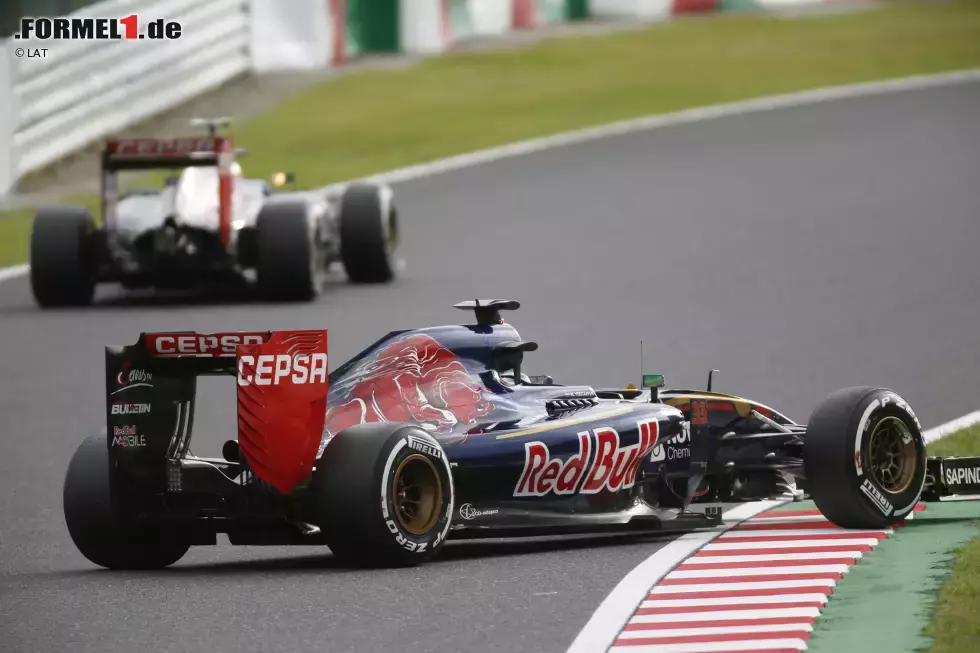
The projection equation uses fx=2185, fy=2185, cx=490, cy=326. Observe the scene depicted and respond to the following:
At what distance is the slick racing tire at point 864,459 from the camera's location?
11.1 meters

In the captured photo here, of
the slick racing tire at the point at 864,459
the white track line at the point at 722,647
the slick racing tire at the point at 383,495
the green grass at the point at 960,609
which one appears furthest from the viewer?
the slick racing tire at the point at 864,459

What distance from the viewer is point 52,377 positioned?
60.6 feet

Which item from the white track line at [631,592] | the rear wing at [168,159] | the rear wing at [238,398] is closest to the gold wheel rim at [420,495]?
the rear wing at [238,398]

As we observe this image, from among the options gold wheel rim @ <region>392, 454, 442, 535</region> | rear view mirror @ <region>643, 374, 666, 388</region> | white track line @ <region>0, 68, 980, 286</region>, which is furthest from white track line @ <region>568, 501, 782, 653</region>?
white track line @ <region>0, 68, 980, 286</region>

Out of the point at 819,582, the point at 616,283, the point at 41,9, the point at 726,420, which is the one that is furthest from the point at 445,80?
the point at 819,582

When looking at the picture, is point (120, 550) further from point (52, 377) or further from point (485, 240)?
point (485, 240)

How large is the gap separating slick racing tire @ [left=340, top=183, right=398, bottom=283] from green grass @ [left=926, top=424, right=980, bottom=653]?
42.7 feet

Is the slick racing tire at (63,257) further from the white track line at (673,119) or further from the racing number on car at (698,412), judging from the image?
the racing number on car at (698,412)

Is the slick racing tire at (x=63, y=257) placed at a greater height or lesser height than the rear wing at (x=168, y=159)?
lesser

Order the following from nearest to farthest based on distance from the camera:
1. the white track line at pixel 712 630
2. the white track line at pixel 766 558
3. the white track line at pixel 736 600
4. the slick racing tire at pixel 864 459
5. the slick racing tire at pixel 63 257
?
the white track line at pixel 712 630, the white track line at pixel 736 600, the white track line at pixel 766 558, the slick racing tire at pixel 864 459, the slick racing tire at pixel 63 257

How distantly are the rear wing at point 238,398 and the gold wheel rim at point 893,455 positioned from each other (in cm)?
302

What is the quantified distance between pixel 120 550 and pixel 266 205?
11.0 meters

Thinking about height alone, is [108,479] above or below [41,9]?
below

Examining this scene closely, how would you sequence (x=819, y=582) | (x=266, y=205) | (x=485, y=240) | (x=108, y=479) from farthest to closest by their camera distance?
(x=485, y=240) < (x=266, y=205) < (x=108, y=479) < (x=819, y=582)
